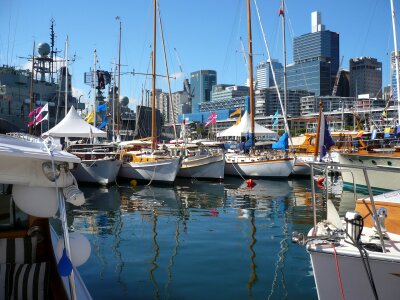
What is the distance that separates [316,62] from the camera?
155750 mm

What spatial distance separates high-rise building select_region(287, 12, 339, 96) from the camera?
15400cm

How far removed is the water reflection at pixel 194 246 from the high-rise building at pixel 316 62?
435 feet

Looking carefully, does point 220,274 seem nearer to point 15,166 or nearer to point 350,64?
point 15,166

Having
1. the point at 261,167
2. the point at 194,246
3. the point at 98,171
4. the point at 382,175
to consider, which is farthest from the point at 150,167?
the point at 194,246

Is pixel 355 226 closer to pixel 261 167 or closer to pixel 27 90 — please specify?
pixel 261 167

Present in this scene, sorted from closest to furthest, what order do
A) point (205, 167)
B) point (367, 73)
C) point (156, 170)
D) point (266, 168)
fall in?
1. point (156, 170)
2. point (205, 167)
3. point (266, 168)
4. point (367, 73)

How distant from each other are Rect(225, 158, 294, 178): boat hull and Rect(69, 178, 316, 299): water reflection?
7940 millimetres

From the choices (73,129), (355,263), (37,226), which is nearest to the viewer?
(355,263)

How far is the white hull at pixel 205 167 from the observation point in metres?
26.9

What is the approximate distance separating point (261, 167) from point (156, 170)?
7.49m

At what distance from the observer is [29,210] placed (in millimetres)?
4270

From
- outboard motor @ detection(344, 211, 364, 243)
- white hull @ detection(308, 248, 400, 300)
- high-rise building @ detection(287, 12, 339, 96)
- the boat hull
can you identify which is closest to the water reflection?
white hull @ detection(308, 248, 400, 300)

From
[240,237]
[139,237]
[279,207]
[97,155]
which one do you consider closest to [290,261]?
[240,237]

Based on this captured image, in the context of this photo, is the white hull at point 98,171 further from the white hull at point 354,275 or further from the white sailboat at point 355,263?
Answer: the white hull at point 354,275
